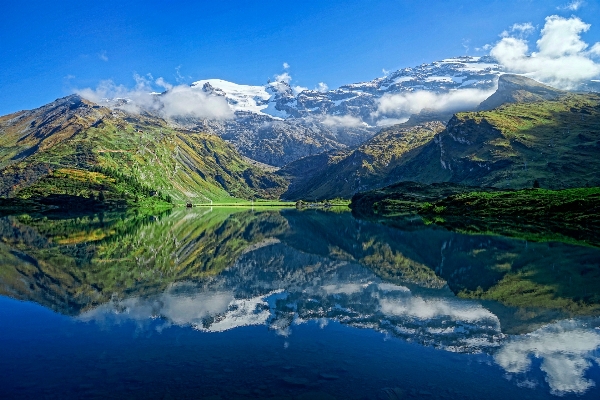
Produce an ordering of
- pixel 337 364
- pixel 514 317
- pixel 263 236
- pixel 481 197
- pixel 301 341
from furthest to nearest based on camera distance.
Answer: pixel 481 197
pixel 263 236
pixel 514 317
pixel 301 341
pixel 337 364

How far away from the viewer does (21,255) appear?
71188 millimetres

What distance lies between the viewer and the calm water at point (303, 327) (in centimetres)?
2288

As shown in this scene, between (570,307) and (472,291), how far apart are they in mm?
10203

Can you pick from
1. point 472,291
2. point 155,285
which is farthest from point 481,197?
point 155,285

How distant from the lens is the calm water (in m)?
22.9

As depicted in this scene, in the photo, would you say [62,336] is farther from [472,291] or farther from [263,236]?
[263,236]

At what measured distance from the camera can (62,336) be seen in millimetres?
31781

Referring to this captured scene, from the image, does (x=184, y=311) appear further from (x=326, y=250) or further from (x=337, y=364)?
(x=326, y=250)

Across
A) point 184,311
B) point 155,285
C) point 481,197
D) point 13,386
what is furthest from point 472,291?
point 481,197

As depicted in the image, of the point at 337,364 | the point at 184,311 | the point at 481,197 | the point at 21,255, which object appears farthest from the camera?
the point at 481,197

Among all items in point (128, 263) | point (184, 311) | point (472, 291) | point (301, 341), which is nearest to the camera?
point (301, 341)

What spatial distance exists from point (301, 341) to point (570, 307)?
85.2ft

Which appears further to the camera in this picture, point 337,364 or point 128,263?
point 128,263

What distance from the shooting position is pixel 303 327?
34375mm
